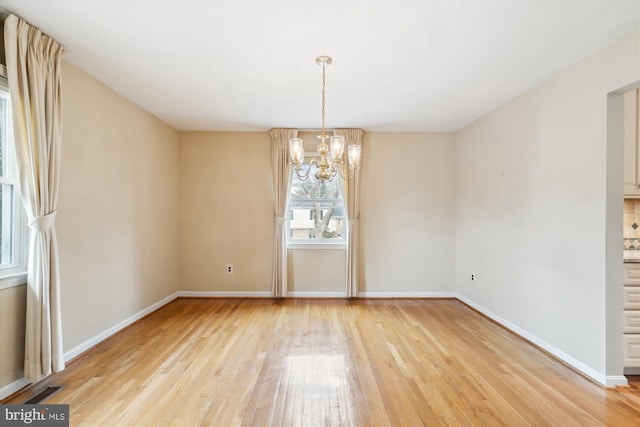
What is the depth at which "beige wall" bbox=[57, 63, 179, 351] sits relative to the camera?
2.87 m

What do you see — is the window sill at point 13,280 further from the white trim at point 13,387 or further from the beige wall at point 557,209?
the beige wall at point 557,209

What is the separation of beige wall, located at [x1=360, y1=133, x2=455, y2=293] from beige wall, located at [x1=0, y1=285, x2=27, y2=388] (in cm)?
404

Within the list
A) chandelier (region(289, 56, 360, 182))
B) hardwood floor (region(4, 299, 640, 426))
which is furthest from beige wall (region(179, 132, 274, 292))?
chandelier (region(289, 56, 360, 182))

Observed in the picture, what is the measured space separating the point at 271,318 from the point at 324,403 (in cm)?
197

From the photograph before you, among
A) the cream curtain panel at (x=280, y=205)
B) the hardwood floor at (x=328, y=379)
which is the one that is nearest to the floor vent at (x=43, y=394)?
the hardwood floor at (x=328, y=379)

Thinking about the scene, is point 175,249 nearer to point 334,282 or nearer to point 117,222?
point 117,222

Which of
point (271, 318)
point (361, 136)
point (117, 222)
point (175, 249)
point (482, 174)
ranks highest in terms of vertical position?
point (361, 136)

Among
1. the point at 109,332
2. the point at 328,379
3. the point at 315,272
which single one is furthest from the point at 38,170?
the point at 315,272

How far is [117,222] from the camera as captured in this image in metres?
3.57

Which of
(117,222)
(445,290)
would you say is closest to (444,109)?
(445,290)

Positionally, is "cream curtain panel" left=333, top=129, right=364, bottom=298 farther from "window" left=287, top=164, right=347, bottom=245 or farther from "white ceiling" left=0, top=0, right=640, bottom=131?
"white ceiling" left=0, top=0, right=640, bottom=131

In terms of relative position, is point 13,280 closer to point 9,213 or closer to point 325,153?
point 9,213

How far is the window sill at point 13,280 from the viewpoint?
7.32 feet

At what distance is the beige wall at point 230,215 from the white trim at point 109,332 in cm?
72
